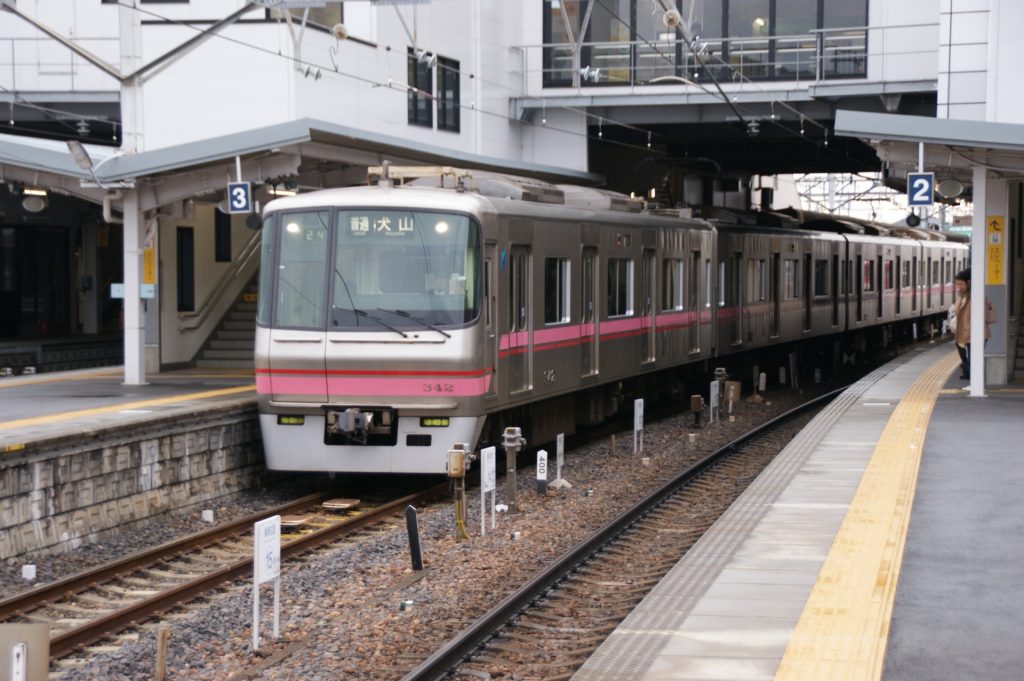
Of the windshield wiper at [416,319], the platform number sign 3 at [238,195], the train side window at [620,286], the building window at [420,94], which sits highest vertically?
the building window at [420,94]

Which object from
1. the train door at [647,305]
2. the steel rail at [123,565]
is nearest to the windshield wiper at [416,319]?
the steel rail at [123,565]

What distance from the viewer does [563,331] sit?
50.8 feet

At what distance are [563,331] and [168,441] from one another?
4.52 metres

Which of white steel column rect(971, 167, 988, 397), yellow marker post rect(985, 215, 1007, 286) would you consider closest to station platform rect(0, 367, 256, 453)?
white steel column rect(971, 167, 988, 397)

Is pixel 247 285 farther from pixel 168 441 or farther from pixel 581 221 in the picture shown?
pixel 168 441

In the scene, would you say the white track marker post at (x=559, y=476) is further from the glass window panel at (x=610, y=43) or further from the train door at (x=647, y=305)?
the glass window panel at (x=610, y=43)

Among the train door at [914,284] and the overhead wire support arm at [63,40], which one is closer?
the overhead wire support arm at [63,40]

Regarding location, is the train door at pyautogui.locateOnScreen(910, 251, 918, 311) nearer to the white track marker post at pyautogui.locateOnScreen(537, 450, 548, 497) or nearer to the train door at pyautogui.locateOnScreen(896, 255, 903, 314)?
the train door at pyautogui.locateOnScreen(896, 255, 903, 314)

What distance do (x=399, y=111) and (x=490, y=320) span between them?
12.8m

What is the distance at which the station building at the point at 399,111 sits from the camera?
56.5 ft

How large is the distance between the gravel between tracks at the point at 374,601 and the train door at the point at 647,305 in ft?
14.9

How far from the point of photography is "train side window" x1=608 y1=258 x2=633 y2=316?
17.1 metres

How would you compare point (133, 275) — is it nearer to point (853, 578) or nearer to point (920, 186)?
point (920, 186)

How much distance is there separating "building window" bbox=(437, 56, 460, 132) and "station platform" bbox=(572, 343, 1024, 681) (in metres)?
14.7
